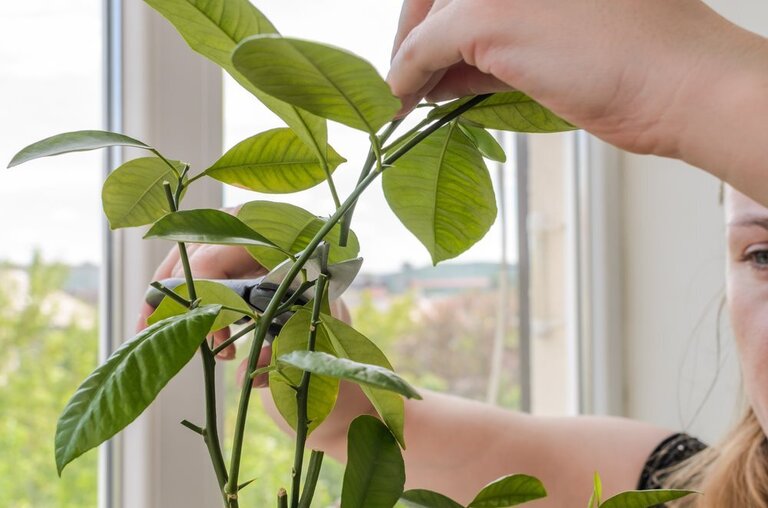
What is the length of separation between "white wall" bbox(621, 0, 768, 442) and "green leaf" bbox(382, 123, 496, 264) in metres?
1.14

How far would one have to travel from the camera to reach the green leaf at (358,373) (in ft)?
0.93

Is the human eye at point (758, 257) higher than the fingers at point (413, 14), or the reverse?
the fingers at point (413, 14)

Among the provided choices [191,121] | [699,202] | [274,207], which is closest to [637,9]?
[274,207]

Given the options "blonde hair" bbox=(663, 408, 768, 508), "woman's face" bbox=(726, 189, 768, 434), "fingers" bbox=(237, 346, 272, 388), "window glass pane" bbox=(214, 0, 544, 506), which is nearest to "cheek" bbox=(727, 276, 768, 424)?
"woman's face" bbox=(726, 189, 768, 434)

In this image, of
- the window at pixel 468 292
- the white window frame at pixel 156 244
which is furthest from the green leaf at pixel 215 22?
the window at pixel 468 292

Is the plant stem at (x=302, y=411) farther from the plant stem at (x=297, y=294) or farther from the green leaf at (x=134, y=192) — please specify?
the green leaf at (x=134, y=192)

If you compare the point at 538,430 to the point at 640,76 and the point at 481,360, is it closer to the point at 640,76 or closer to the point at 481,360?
the point at 481,360

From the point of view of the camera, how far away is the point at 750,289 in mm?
897

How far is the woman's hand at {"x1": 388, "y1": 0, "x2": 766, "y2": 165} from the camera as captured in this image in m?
0.39

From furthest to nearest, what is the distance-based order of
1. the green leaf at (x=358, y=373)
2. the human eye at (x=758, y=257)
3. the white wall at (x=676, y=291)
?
the white wall at (x=676, y=291), the human eye at (x=758, y=257), the green leaf at (x=358, y=373)

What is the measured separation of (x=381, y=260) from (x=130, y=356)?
3.46ft

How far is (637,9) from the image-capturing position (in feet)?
1.30

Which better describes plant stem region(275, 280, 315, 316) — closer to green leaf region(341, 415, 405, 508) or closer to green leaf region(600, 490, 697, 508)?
green leaf region(341, 415, 405, 508)

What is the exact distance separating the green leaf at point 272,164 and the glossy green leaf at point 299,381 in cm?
9
